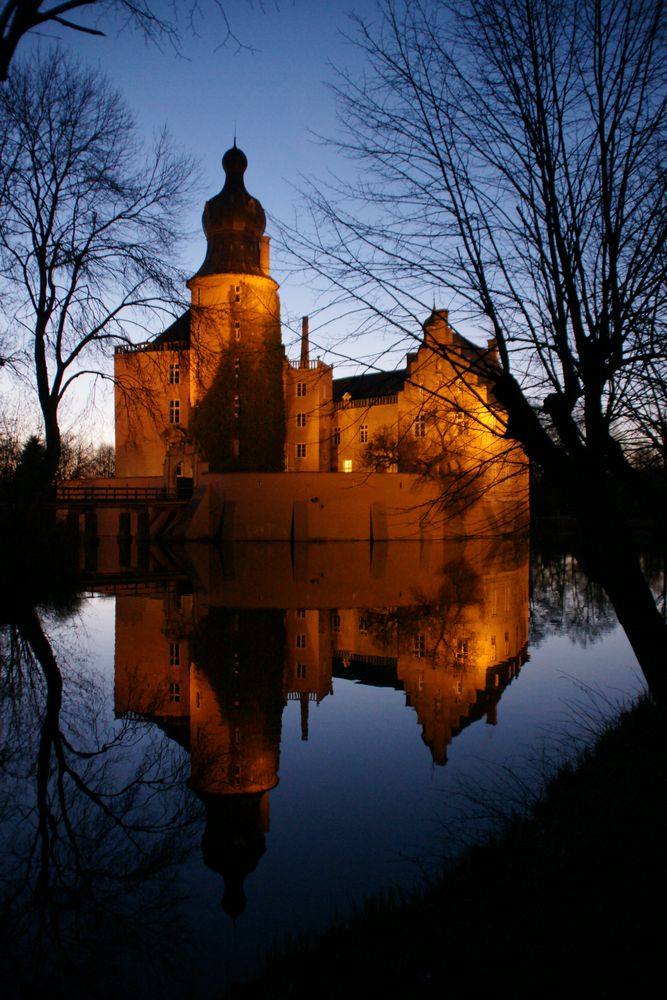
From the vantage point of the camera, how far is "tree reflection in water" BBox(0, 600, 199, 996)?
3584 millimetres

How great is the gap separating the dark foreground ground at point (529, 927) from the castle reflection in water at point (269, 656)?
96cm

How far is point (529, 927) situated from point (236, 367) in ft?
126

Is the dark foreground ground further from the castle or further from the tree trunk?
the castle

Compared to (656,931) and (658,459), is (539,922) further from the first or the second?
(658,459)

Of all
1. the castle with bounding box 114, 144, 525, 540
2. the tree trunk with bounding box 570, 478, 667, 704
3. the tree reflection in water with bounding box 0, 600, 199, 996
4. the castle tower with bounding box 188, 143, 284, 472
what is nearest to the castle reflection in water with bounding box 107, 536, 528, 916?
the tree reflection in water with bounding box 0, 600, 199, 996

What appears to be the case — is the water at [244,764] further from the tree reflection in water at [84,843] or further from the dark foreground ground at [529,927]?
the dark foreground ground at [529,927]

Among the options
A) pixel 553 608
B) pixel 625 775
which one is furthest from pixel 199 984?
pixel 553 608

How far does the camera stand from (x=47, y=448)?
1446 centimetres

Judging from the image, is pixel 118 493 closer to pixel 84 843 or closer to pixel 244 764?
pixel 244 764

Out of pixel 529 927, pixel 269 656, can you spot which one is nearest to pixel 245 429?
pixel 269 656

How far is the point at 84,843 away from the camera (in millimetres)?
4656

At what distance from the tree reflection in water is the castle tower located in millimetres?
32363

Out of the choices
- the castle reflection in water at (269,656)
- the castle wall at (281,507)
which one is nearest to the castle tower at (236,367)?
the castle wall at (281,507)

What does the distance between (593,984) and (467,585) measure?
18337mm
